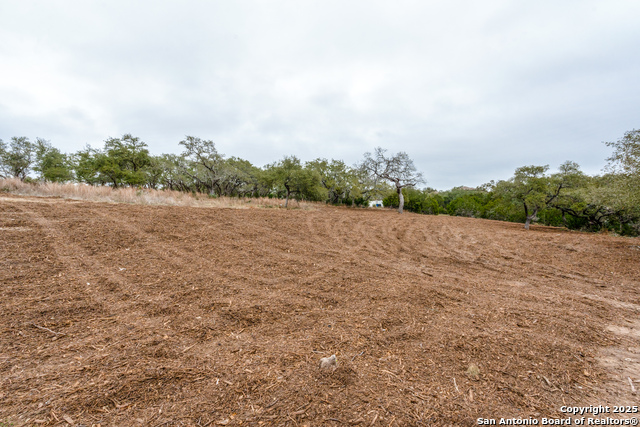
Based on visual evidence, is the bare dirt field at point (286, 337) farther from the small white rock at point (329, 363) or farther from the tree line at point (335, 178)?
the tree line at point (335, 178)

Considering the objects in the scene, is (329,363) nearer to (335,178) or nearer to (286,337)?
(286,337)

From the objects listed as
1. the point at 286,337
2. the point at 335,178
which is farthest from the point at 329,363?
the point at 335,178

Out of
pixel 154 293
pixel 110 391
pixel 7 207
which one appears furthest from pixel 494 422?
pixel 7 207

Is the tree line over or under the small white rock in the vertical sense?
over

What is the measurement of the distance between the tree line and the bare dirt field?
869cm

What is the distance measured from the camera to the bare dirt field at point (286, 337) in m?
1.57

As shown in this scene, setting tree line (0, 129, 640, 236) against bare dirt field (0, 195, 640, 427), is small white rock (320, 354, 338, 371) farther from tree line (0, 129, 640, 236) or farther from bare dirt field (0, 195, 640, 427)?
tree line (0, 129, 640, 236)

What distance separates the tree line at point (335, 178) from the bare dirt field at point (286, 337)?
869 cm

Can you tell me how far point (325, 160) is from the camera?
2841cm

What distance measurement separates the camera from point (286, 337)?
7.73 ft

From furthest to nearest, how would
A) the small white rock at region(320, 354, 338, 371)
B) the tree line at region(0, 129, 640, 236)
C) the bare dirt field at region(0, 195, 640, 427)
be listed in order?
the tree line at region(0, 129, 640, 236) → the small white rock at region(320, 354, 338, 371) → the bare dirt field at region(0, 195, 640, 427)

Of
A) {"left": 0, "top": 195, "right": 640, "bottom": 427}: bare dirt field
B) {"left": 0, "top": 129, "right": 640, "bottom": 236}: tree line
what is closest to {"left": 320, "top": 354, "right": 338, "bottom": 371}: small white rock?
{"left": 0, "top": 195, "right": 640, "bottom": 427}: bare dirt field

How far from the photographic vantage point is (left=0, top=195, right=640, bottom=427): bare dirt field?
1.57 m

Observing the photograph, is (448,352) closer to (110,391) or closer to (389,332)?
(389,332)
